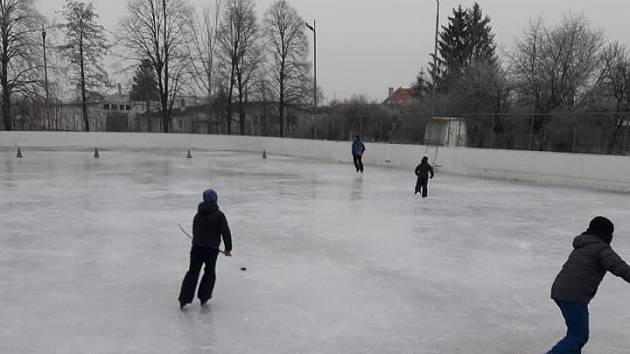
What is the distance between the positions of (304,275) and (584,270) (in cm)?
352

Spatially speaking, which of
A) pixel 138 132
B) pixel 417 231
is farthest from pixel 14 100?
pixel 417 231

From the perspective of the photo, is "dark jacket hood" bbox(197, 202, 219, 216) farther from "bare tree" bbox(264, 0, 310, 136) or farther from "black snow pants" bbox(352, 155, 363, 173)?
"bare tree" bbox(264, 0, 310, 136)

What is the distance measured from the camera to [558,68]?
2697cm

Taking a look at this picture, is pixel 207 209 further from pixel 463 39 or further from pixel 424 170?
pixel 463 39

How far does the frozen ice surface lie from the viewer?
4.64m

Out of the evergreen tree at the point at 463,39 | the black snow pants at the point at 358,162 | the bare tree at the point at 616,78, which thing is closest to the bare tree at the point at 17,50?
the black snow pants at the point at 358,162

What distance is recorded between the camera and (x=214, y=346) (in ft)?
14.5

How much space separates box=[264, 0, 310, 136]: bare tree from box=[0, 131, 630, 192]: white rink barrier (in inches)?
259

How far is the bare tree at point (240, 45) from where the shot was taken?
40.9 metres

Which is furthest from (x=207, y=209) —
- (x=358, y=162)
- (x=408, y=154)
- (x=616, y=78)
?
(x=616, y=78)

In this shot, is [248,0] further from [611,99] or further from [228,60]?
[611,99]

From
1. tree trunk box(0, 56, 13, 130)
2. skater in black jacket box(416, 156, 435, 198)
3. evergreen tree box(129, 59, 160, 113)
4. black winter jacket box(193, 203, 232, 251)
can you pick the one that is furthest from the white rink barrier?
black winter jacket box(193, 203, 232, 251)

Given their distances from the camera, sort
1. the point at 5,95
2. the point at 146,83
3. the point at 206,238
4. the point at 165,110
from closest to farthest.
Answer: the point at 206,238
the point at 5,95
the point at 165,110
the point at 146,83

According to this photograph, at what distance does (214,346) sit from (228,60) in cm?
3930
